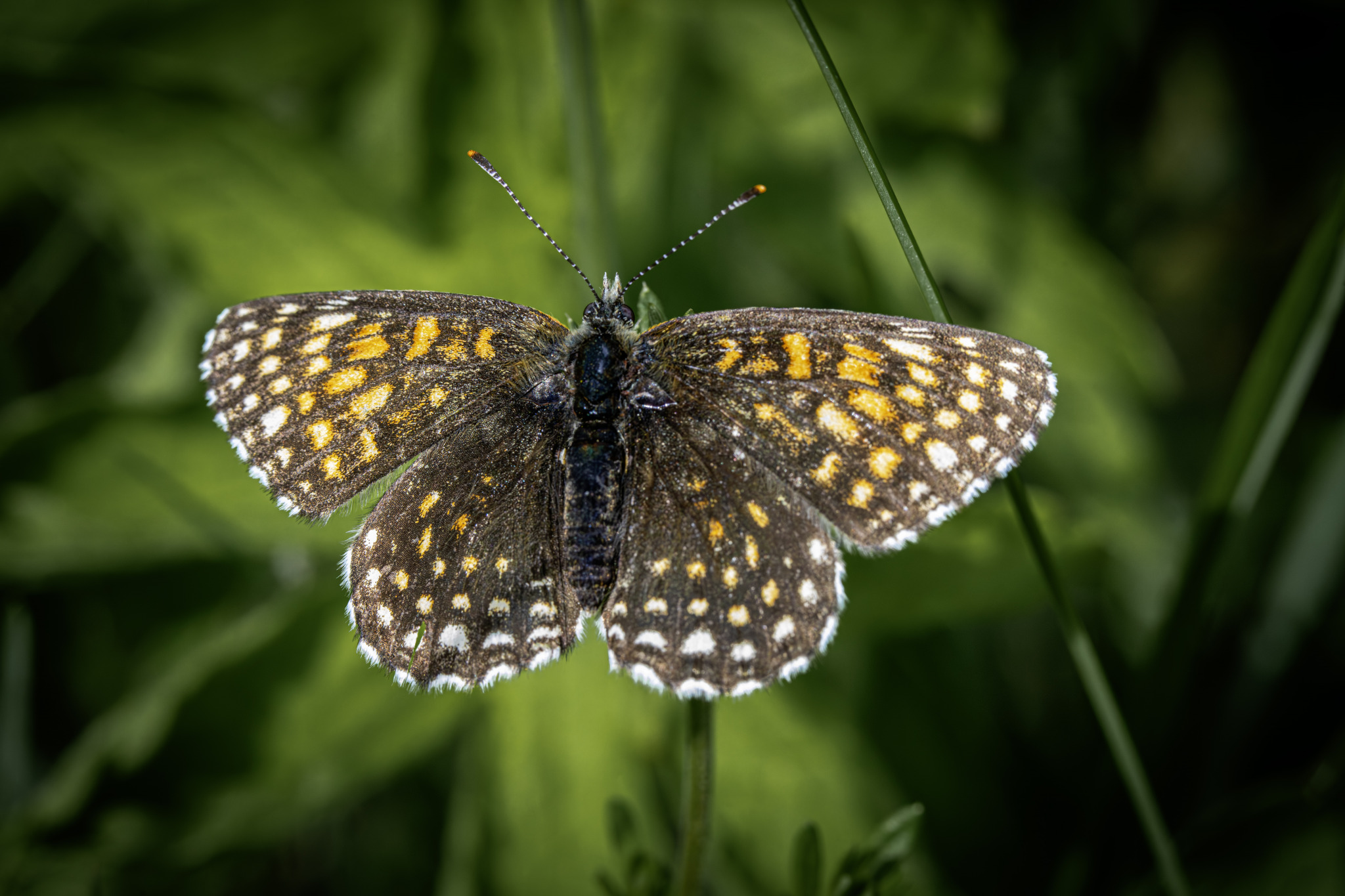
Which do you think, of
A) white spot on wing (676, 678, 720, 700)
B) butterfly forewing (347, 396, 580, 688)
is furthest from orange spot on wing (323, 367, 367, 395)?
white spot on wing (676, 678, 720, 700)

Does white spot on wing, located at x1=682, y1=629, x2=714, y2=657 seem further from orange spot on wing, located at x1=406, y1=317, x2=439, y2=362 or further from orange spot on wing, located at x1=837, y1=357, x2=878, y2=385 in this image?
orange spot on wing, located at x1=406, y1=317, x2=439, y2=362

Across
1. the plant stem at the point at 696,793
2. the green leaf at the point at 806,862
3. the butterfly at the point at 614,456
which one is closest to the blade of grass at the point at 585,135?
the butterfly at the point at 614,456

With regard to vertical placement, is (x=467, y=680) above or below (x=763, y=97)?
below

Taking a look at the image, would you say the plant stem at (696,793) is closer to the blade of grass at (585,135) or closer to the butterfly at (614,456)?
the butterfly at (614,456)

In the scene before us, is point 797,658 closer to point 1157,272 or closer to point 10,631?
point 10,631

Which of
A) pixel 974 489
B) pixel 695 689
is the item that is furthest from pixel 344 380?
pixel 974 489

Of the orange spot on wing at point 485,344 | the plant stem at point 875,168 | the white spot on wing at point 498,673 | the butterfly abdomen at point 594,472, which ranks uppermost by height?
the plant stem at point 875,168

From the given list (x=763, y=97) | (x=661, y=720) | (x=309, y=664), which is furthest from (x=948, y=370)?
(x=309, y=664)
